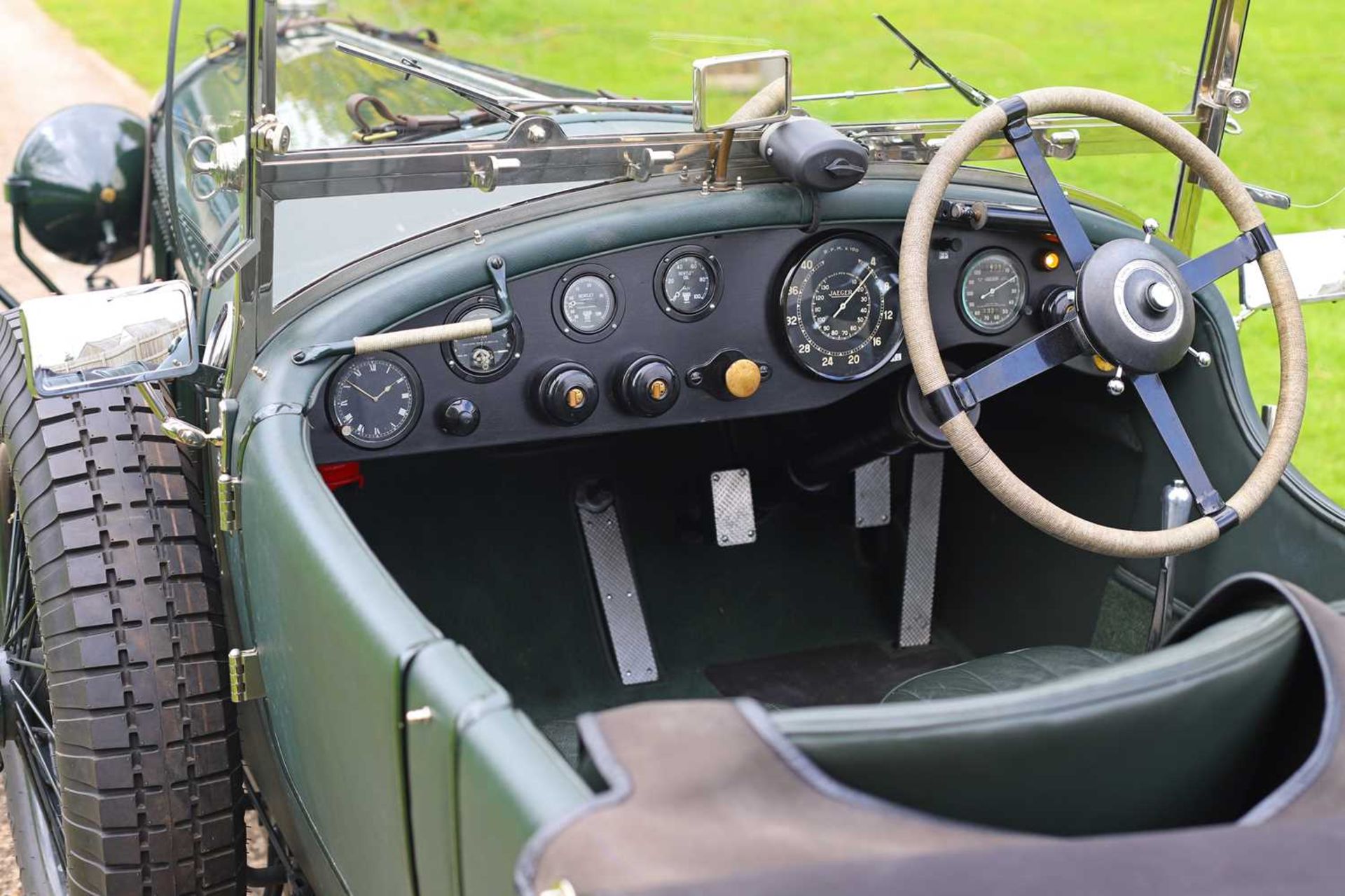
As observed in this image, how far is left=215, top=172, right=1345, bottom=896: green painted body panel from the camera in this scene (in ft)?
4.40

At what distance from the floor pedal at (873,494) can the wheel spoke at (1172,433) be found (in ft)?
3.60

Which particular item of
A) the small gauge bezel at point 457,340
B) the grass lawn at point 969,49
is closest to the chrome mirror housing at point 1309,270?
the grass lawn at point 969,49

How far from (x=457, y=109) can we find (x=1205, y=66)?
1471 mm

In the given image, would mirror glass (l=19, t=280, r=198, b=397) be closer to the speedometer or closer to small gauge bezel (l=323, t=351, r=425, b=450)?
small gauge bezel (l=323, t=351, r=425, b=450)

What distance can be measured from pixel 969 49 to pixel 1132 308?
0.68m

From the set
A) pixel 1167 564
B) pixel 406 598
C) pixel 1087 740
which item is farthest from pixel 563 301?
pixel 1087 740

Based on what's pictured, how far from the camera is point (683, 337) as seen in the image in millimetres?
2641

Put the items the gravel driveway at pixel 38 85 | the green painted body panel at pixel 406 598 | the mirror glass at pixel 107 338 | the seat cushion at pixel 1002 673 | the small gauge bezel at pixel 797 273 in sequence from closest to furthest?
the green painted body panel at pixel 406 598 → the mirror glass at pixel 107 338 → the seat cushion at pixel 1002 673 → the small gauge bezel at pixel 797 273 → the gravel driveway at pixel 38 85

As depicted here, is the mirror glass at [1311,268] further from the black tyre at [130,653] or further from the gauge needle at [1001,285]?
the black tyre at [130,653]

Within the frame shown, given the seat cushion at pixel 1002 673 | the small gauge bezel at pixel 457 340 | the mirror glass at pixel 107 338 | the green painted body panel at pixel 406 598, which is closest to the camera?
the green painted body panel at pixel 406 598

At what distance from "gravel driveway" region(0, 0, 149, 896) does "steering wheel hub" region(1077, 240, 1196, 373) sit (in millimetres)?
5171

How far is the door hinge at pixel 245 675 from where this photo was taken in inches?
90.0

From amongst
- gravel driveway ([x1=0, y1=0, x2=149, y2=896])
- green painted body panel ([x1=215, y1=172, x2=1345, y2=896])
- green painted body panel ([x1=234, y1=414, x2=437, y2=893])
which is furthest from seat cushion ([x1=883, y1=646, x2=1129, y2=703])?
gravel driveway ([x1=0, y1=0, x2=149, y2=896])

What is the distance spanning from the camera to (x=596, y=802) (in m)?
1.12
